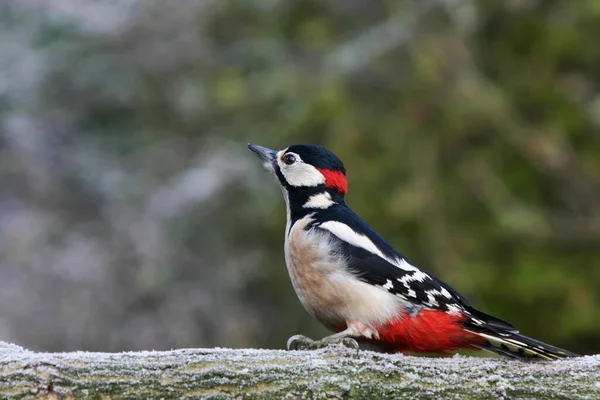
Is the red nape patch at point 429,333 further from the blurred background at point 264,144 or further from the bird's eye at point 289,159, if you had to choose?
the blurred background at point 264,144

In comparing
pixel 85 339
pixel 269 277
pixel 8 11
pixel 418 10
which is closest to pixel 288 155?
pixel 418 10

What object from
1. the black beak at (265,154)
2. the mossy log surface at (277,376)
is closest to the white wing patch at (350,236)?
the black beak at (265,154)

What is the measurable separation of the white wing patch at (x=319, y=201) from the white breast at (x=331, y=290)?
14.6 inches

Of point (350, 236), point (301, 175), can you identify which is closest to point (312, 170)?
Result: point (301, 175)

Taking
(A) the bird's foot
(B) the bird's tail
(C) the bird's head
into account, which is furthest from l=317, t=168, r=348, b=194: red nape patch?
(B) the bird's tail

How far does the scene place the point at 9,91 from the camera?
7352 mm

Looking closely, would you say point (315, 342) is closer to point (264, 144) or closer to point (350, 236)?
point (350, 236)

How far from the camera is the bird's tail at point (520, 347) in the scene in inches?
114

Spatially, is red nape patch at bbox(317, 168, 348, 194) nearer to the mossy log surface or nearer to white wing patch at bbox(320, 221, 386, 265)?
white wing patch at bbox(320, 221, 386, 265)

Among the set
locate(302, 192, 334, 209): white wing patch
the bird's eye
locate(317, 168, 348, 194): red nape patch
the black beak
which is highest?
the black beak

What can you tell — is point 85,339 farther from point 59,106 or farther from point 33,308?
point 59,106

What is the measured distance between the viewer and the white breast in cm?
330

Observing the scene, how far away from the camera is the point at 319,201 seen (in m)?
3.96

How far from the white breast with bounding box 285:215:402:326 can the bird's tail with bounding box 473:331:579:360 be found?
407 mm
